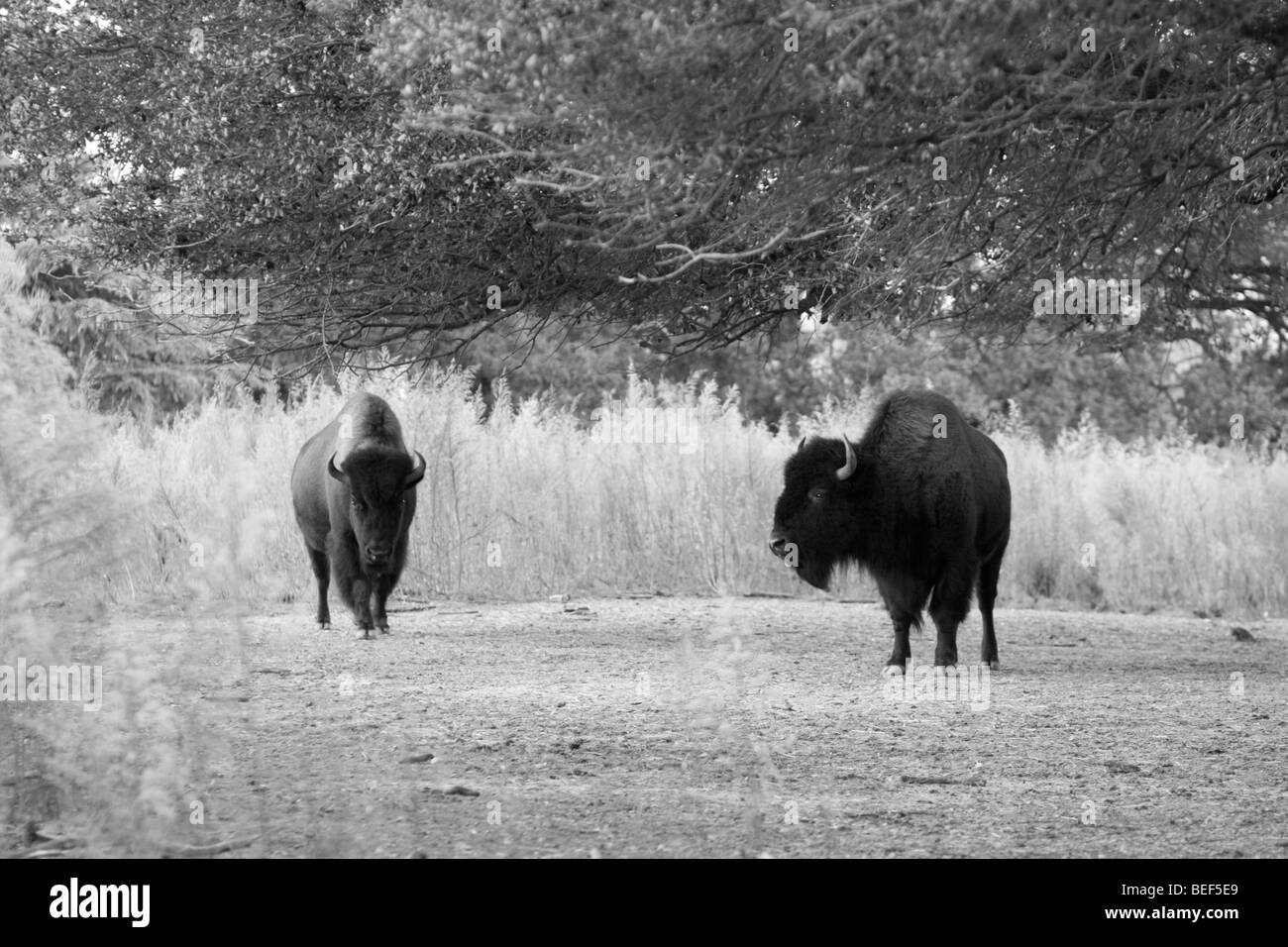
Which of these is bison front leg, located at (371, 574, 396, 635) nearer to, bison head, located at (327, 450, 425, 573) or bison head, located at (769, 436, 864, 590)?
bison head, located at (327, 450, 425, 573)

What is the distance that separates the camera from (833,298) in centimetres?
1045

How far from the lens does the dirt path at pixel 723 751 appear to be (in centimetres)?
570

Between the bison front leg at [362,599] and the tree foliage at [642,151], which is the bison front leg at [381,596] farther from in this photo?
the tree foliage at [642,151]

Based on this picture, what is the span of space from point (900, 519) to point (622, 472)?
686 centimetres

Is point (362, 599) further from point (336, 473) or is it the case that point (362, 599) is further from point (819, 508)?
point (819, 508)

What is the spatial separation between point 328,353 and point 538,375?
72.6 ft

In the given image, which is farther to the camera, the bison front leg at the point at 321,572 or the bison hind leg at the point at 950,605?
the bison front leg at the point at 321,572

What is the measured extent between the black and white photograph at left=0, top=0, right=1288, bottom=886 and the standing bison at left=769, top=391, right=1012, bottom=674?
3 cm

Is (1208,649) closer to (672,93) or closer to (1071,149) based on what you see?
(1071,149)

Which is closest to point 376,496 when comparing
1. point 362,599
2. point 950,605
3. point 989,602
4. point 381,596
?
point 362,599

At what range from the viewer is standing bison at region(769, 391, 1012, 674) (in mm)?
10859

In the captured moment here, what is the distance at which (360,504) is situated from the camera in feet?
40.1

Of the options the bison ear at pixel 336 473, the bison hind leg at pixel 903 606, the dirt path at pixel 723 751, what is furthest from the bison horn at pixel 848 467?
the bison ear at pixel 336 473

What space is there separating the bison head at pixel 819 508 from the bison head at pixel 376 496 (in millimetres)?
3070
